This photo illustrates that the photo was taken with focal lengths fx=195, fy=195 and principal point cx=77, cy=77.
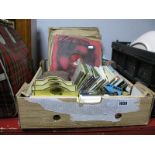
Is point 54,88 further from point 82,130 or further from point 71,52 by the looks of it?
point 71,52

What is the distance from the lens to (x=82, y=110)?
0.66 metres

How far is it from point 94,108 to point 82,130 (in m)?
0.10

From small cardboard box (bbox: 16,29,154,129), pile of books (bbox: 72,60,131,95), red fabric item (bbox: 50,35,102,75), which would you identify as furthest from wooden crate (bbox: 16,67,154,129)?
red fabric item (bbox: 50,35,102,75)

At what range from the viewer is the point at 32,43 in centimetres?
118

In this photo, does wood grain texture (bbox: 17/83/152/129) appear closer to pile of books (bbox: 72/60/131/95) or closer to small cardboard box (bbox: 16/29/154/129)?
small cardboard box (bbox: 16/29/154/129)

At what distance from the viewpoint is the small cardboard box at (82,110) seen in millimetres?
642

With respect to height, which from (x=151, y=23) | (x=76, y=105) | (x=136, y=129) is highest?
(x=151, y=23)

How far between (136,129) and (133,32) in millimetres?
849

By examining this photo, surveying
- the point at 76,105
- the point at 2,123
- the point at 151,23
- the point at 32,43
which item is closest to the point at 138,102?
the point at 76,105

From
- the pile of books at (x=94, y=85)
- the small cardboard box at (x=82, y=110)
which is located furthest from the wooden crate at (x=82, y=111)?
the pile of books at (x=94, y=85)

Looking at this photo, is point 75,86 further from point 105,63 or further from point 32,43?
point 32,43

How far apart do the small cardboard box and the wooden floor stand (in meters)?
0.02

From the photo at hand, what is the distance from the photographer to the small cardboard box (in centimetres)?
64

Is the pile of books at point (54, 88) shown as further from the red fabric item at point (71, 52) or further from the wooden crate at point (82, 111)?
the red fabric item at point (71, 52)
